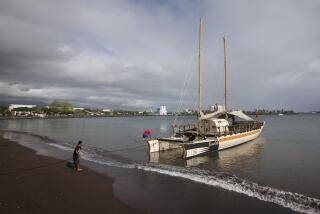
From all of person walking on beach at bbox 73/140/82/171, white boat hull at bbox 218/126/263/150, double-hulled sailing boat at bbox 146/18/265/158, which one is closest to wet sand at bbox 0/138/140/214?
person walking on beach at bbox 73/140/82/171

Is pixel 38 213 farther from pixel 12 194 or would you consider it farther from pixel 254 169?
pixel 254 169

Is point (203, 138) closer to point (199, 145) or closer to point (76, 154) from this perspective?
point (199, 145)

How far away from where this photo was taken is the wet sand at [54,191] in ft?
32.4

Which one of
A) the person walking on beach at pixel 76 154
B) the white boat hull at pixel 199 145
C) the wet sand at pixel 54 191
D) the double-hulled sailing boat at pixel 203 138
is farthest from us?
the double-hulled sailing boat at pixel 203 138

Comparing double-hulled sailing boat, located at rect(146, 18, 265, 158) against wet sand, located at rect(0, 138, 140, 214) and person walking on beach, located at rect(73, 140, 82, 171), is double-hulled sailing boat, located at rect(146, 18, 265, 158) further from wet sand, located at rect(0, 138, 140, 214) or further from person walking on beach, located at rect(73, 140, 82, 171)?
wet sand, located at rect(0, 138, 140, 214)

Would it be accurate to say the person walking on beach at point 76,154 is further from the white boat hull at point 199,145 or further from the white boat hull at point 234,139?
the white boat hull at point 234,139

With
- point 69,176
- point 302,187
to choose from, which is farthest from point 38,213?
point 302,187

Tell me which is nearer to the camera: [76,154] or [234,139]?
[76,154]

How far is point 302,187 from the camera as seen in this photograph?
14.8 m

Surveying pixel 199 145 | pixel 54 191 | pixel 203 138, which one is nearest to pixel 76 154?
pixel 54 191

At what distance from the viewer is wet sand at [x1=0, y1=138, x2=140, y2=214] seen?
32.4 feet

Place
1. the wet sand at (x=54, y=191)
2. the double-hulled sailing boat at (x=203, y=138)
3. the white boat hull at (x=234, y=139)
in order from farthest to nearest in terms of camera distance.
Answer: the white boat hull at (x=234, y=139), the double-hulled sailing boat at (x=203, y=138), the wet sand at (x=54, y=191)

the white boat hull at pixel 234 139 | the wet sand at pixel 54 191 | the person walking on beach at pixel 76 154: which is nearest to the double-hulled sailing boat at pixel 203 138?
the white boat hull at pixel 234 139

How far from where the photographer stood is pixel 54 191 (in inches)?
464
